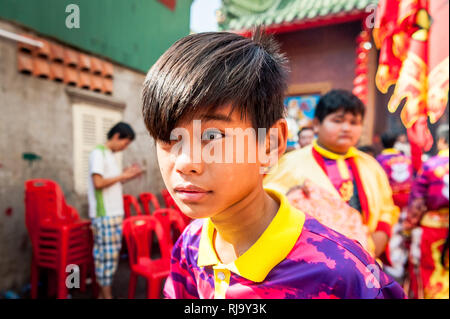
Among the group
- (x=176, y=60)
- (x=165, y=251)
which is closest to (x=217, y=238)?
(x=176, y=60)

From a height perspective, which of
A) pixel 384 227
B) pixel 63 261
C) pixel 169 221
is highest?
pixel 384 227

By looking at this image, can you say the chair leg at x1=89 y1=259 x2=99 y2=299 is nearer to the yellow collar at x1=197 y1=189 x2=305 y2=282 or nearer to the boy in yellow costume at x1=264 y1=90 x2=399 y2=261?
the boy in yellow costume at x1=264 y1=90 x2=399 y2=261

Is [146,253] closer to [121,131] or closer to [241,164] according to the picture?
[121,131]

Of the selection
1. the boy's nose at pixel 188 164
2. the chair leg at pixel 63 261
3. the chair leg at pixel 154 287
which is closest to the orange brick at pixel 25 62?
the chair leg at pixel 63 261

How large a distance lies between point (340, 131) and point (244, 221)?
1212 millimetres

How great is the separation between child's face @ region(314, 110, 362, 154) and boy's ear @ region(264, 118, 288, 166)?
1.08 metres

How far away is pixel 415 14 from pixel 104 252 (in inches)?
123

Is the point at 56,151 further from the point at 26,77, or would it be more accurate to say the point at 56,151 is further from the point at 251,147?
the point at 251,147

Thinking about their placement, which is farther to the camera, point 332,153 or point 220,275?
point 332,153

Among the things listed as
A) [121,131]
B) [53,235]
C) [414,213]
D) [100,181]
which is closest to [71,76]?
[121,131]

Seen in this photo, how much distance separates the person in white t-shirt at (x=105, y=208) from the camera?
302 centimetres

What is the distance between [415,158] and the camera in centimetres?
158

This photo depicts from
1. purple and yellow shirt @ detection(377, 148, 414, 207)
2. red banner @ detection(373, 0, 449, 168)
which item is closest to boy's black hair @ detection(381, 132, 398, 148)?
purple and yellow shirt @ detection(377, 148, 414, 207)

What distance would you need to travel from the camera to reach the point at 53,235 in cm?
296
